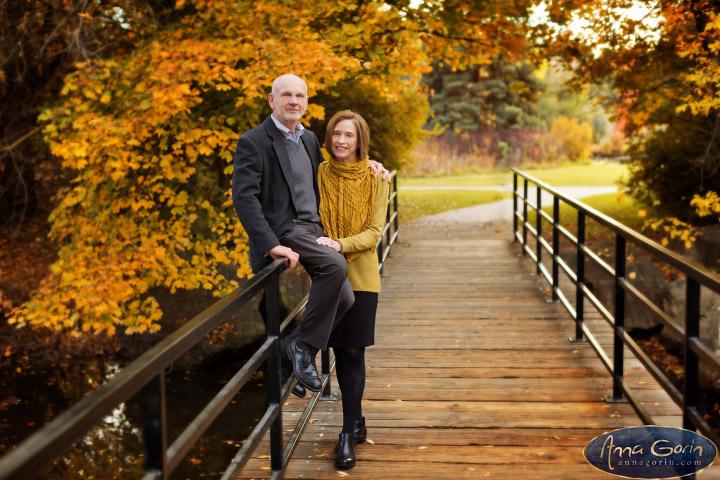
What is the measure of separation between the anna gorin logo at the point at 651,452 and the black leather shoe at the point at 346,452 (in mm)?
1098

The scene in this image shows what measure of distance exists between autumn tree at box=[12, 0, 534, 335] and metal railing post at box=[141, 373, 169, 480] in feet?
18.8

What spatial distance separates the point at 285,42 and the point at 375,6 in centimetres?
185

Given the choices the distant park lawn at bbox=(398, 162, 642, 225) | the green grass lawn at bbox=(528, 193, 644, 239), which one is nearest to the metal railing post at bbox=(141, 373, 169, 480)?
the distant park lawn at bbox=(398, 162, 642, 225)

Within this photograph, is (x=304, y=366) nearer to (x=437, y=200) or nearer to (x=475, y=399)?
(x=475, y=399)

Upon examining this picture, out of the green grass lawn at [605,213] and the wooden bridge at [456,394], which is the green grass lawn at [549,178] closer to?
the green grass lawn at [605,213]

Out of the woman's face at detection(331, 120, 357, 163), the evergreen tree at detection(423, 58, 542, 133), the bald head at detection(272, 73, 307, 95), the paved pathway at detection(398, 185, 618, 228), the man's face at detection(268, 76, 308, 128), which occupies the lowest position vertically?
the paved pathway at detection(398, 185, 618, 228)

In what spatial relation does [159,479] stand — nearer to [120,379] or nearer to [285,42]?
[120,379]

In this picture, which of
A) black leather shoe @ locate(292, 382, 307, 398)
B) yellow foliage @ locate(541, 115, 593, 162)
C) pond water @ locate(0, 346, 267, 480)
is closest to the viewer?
black leather shoe @ locate(292, 382, 307, 398)

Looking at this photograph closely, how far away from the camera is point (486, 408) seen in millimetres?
4176

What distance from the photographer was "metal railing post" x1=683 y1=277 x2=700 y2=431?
289cm

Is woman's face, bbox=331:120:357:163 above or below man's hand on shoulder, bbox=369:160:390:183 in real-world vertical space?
above

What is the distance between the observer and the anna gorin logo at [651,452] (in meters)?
3.07

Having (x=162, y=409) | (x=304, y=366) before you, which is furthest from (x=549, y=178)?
(x=162, y=409)

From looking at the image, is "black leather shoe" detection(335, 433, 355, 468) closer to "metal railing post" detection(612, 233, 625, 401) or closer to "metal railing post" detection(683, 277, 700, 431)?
"metal railing post" detection(683, 277, 700, 431)
